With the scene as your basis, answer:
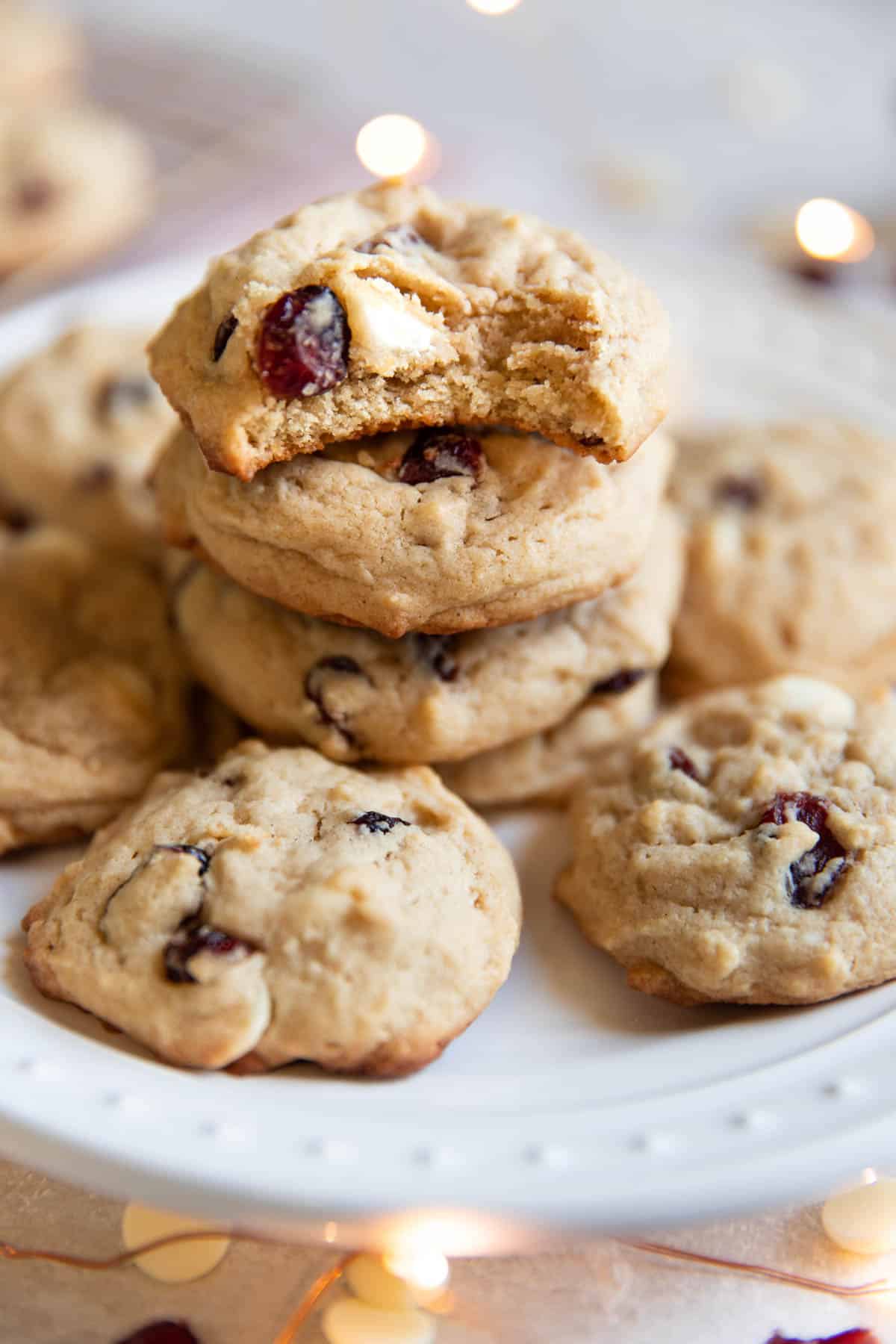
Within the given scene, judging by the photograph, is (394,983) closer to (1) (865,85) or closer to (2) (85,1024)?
(2) (85,1024)

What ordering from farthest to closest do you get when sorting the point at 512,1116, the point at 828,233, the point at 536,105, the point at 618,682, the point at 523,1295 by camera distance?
the point at 536,105 → the point at 828,233 → the point at 618,682 → the point at 523,1295 → the point at 512,1116

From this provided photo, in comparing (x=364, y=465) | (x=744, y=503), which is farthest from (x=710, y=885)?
(x=744, y=503)

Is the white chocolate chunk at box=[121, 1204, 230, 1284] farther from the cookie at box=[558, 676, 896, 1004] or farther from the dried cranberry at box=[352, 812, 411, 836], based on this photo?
the cookie at box=[558, 676, 896, 1004]

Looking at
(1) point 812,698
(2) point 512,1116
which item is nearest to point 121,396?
(1) point 812,698

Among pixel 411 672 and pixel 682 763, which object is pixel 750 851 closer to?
pixel 682 763

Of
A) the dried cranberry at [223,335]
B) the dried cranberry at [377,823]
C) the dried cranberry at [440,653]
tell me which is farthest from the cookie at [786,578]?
the dried cranberry at [223,335]

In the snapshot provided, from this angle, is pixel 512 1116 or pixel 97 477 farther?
pixel 97 477
